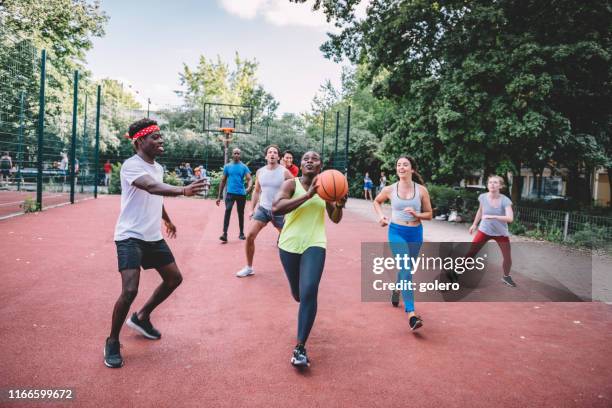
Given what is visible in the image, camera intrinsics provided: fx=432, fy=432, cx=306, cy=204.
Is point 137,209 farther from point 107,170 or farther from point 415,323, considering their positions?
point 107,170

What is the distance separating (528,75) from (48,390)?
42.0ft

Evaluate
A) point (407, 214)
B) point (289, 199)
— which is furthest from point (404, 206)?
point (289, 199)

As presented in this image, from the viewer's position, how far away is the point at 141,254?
374 cm

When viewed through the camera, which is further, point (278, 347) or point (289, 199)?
point (278, 347)

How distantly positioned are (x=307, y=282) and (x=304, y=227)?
494 mm

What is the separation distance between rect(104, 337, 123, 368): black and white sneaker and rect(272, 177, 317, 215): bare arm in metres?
1.75

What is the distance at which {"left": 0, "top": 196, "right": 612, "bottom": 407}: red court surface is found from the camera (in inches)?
129

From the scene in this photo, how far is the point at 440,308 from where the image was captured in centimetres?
571

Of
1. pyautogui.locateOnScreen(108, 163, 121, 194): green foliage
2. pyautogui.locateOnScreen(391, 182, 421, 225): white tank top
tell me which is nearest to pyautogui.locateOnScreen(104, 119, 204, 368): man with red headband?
pyautogui.locateOnScreen(391, 182, 421, 225): white tank top

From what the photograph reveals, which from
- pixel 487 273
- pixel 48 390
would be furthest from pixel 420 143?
pixel 48 390

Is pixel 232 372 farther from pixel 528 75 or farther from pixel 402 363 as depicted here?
pixel 528 75

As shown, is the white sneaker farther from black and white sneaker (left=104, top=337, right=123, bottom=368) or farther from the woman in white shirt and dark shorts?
the woman in white shirt and dark shorts

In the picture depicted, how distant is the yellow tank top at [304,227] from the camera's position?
3.77 metres

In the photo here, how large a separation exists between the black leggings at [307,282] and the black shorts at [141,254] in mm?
1132
